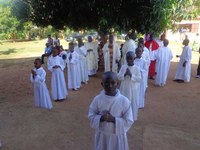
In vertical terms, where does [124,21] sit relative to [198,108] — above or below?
above

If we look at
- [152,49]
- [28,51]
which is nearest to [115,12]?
[152,49]

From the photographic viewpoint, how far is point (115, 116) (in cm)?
343

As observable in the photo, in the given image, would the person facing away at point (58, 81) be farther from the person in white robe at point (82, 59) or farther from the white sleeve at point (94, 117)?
the white sleeve at point (94, 117)

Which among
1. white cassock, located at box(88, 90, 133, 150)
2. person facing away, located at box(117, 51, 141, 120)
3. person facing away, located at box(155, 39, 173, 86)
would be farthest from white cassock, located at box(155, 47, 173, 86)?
white cassock, located at box(88, 90, 133, 150)

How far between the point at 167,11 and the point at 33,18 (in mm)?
2362

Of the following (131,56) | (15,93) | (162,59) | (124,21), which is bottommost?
(15,93)

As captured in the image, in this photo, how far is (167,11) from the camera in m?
3.69

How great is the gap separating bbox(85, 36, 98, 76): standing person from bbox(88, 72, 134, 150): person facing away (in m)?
8.80

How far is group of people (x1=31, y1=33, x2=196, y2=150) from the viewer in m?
3.40

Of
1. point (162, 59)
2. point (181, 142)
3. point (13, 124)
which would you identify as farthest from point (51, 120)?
point (162, 59)

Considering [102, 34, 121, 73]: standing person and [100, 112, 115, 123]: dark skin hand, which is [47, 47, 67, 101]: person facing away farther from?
[100, 112, 115, 123]: dark skin hand

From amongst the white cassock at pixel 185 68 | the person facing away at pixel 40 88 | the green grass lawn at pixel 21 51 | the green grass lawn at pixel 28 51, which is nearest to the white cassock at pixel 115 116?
the person facing away at pixel 40 88

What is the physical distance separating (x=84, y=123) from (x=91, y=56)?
687 cm

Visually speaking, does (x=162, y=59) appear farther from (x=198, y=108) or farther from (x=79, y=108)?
(x=79, y=108)
